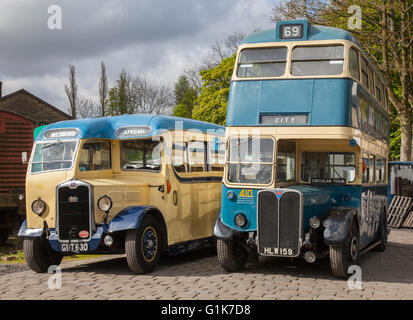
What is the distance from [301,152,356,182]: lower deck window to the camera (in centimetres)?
1117

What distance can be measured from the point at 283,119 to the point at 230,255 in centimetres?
252

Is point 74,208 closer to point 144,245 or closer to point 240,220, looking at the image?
point 144,245

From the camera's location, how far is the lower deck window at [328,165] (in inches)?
440

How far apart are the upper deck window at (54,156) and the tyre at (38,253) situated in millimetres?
1306

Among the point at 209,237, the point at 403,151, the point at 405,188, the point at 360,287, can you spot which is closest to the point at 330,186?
the point at 360,287

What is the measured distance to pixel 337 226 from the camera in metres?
9.73

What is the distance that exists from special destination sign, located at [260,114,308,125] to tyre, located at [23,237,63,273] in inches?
175

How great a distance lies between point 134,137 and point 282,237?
3.47 m

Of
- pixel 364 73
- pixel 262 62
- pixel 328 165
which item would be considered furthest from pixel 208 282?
pixel 364 73

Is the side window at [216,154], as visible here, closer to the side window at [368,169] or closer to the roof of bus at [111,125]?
the roof of bus at [111,125]

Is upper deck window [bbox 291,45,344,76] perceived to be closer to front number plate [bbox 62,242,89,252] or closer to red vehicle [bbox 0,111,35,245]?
front number plate [bbox 62,242,89,252]

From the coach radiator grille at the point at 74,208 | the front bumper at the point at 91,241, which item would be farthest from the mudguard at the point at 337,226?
the coach radiator grille at the point at 74,208

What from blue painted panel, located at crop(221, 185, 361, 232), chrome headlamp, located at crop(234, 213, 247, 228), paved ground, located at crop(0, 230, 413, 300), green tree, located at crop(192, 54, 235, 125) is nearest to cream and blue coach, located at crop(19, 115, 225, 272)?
paved ground, located at crop(0, 230, 413, 300)

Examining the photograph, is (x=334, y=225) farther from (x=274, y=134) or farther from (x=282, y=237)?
(x=274, y=134)
